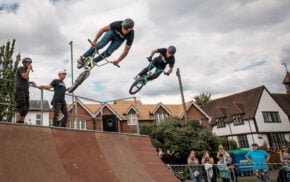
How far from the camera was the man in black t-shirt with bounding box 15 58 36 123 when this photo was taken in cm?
623

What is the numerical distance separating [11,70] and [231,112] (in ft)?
102

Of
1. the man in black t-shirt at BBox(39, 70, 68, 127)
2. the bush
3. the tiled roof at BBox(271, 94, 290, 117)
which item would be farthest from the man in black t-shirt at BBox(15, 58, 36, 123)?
the tiled roof at BBox(271, 94, 290, 117)

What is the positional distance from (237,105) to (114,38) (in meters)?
33.2

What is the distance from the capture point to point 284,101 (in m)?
39.9

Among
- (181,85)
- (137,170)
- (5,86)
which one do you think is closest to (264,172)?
(137,170)

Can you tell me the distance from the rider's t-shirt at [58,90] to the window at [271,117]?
109 feet

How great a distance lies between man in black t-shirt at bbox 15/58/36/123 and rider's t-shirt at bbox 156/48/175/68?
4133 mm

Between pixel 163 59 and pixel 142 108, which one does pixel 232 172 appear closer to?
pixel 163 59

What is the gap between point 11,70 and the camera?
47.4ft

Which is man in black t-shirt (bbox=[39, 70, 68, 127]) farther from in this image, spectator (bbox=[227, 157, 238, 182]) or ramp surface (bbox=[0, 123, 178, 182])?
spectator (bbox=[227, 157, 238, 182])

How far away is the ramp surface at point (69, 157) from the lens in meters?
5.21

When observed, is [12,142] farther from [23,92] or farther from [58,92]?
[58,92]

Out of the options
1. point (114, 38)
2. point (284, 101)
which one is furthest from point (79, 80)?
point (284, 101)

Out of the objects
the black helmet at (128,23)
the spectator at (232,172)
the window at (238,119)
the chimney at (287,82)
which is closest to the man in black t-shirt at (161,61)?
the black helmet at (128,23)
